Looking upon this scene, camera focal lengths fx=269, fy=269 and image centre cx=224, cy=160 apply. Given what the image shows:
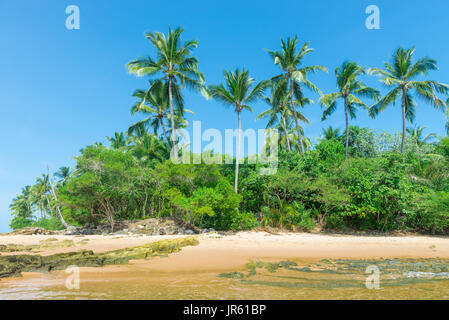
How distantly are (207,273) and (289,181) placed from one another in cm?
1135

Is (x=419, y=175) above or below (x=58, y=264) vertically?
above

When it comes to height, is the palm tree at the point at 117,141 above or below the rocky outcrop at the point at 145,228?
above

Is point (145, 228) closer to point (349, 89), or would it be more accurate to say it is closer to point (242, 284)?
point (242, 284)

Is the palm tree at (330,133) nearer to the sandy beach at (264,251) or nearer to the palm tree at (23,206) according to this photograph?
the sandy beach at (264,251)

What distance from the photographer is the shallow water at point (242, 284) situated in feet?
13.1

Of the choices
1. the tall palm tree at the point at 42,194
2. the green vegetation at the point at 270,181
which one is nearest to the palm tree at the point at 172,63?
the green vegetation at the point at 270,181

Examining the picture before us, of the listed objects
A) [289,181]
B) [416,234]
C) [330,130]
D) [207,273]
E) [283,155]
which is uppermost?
[330,130]

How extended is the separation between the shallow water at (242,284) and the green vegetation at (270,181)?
7.96 m

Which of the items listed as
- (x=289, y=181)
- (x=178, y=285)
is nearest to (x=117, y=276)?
(x=178, y=285)

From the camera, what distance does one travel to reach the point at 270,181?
1648cm
